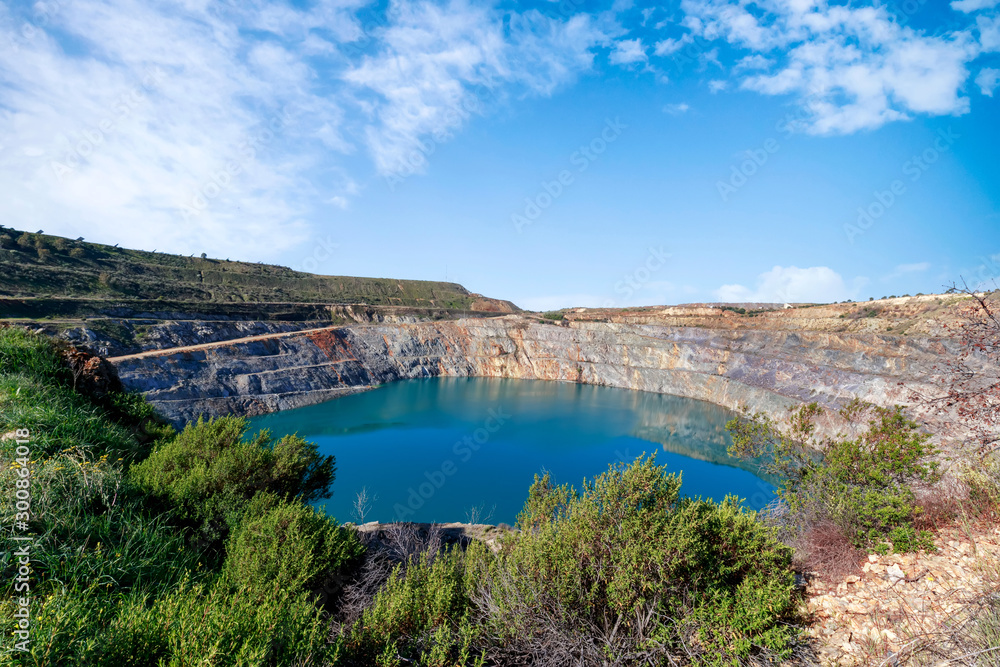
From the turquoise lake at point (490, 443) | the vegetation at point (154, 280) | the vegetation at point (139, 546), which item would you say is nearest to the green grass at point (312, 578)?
the vegetation at point (139, 546)

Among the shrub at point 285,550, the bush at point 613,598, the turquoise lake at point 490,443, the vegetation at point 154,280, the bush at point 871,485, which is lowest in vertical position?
the turquoise lake at point 490,443

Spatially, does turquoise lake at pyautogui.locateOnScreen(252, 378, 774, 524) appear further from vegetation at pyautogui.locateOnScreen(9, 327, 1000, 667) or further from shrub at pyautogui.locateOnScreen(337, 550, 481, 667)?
shrub at pyautogui.locateOnScreen(337, 550, 481, 667)

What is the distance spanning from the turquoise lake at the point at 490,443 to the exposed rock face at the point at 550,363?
3190mm

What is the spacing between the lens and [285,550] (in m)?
8.00

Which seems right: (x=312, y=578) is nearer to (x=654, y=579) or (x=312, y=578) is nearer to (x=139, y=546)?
(x=139, y=546)

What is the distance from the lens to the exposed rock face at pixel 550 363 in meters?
32.6

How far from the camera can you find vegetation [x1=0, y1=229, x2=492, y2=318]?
42500 mm

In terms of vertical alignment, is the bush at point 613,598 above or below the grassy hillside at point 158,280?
below

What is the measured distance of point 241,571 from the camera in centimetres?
726

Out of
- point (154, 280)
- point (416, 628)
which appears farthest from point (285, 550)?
point (154, 280)

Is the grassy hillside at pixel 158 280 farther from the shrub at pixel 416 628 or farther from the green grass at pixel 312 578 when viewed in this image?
the shrub at pixel 416 628

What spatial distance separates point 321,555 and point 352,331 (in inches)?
1957

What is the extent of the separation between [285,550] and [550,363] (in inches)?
2112

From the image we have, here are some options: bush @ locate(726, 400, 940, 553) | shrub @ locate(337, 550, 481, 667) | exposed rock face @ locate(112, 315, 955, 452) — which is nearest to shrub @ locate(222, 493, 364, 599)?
shrub @ locate(337, 550, 481, 667)
